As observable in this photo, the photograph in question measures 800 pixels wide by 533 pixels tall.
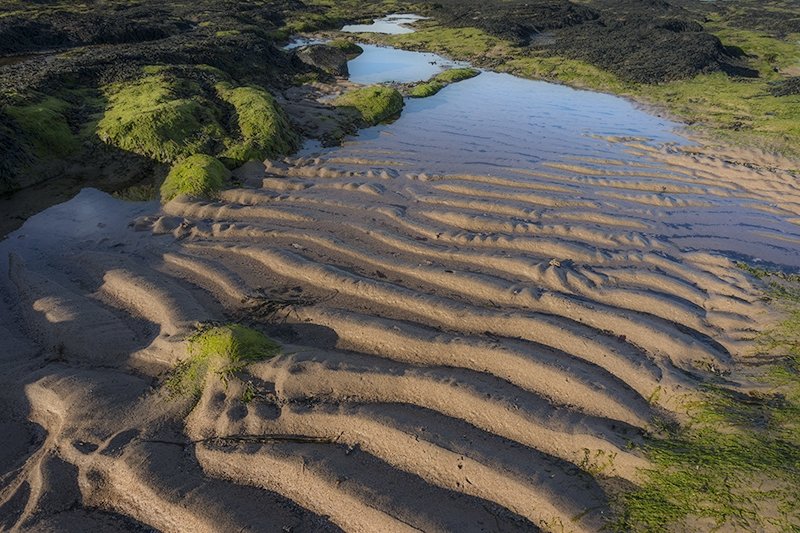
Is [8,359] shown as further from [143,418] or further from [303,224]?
[303,224]

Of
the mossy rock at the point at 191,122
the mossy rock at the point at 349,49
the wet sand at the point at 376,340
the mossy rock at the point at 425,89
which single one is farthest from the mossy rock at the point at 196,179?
the mossy rock at the point at 349,49

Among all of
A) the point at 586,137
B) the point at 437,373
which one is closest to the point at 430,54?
the point at 586,137

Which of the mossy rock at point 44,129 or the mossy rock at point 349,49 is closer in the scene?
the mossy rock at point 44,129

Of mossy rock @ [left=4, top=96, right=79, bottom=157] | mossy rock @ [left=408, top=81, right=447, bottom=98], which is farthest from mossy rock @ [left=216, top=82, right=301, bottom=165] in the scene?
mossy rock @ [left=408, top=81, right=447, bottom=98]

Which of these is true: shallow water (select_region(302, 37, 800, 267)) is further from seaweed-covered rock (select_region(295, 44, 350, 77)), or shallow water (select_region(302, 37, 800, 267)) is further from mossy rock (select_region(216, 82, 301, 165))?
seaweed-covered rock (select_region(295, 44, 350, 77))

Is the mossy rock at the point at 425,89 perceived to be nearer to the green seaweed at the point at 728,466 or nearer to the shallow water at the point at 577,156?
the shallow water at the point at 577,156

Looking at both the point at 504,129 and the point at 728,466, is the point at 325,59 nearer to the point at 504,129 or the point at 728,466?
the point at 504,129
